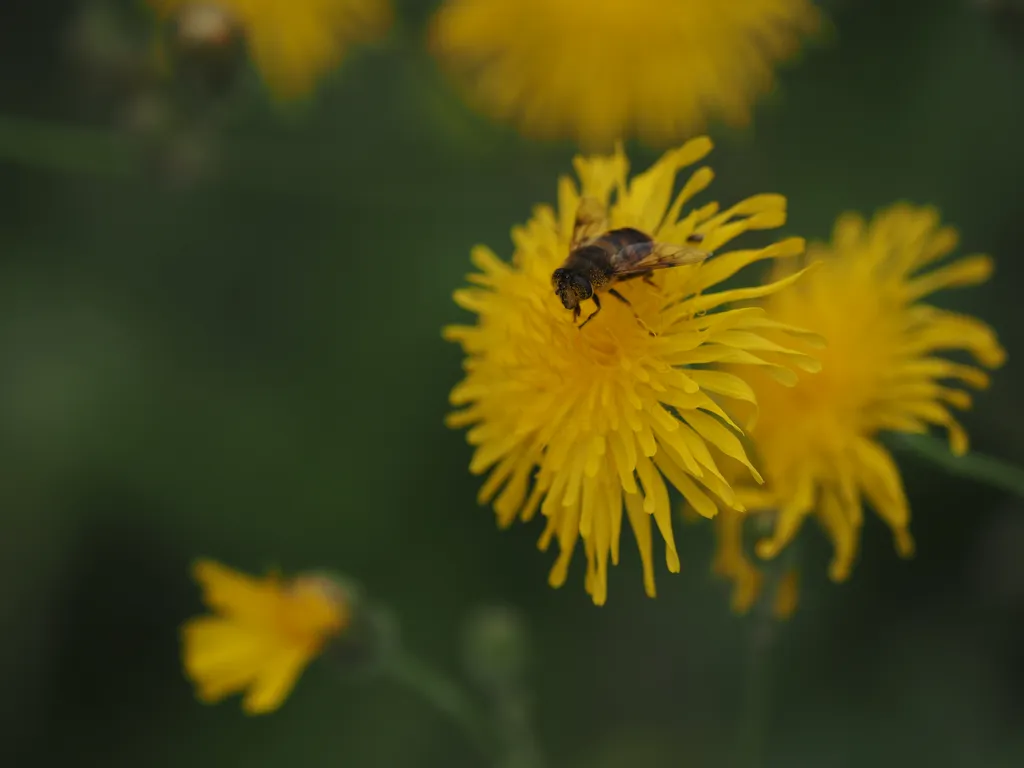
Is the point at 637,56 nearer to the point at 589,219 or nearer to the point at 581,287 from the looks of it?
the point at 589,219

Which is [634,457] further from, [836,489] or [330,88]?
[330,88]

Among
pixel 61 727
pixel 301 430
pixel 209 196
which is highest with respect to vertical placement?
pixel 209 196

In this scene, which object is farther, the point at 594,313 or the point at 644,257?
the point at 594,313

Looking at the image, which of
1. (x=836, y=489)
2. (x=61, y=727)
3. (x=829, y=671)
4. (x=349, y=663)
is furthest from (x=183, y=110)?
(x=829, y=671)

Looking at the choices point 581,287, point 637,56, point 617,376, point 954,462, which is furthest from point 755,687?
point 637,56

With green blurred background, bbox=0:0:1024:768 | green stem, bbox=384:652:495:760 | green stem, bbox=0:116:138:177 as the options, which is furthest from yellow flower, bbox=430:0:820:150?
green stem, bbox=384:652:495:760
